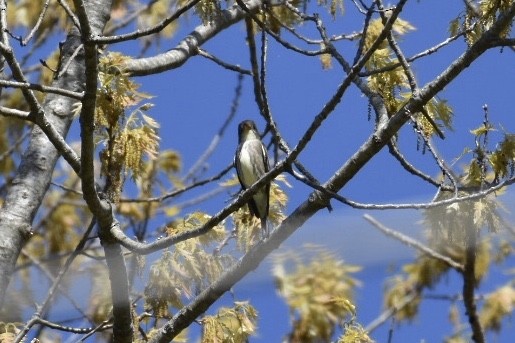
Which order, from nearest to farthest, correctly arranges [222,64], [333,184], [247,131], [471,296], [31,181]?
1. [333,184]
2. [31,181]
3. [471,296]
4. [222,64]
5. [247,131]

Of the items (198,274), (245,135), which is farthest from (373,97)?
(245,135)

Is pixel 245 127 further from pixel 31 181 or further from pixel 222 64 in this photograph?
pixel 31 181

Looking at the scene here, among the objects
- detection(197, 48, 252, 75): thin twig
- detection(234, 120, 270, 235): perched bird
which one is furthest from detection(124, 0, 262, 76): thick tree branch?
detection(234, 120, 270, 235): perched bird

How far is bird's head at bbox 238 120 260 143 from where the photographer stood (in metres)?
5.66

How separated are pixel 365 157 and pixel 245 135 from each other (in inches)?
103

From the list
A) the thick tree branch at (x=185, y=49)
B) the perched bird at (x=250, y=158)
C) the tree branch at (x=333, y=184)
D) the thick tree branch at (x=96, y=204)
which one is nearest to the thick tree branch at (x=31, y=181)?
the thick tree branch at (x=185, y=49)

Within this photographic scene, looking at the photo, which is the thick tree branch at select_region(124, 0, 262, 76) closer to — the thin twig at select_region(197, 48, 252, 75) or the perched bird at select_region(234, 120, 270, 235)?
the thin twig at select_region(197, 48, 252, 75)

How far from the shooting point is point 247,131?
5719mm

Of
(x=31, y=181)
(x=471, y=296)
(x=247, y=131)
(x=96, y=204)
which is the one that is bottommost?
(x=96, y=204)

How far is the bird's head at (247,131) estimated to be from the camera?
18.6 ft

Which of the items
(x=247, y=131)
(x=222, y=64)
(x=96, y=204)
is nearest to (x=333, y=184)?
(x=96, y=204)

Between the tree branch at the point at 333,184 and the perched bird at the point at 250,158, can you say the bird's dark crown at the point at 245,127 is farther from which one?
the tree branch at the point at 333,184

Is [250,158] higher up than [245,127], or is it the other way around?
[245,127]

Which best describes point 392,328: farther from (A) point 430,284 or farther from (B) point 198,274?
(A) point 430,284
